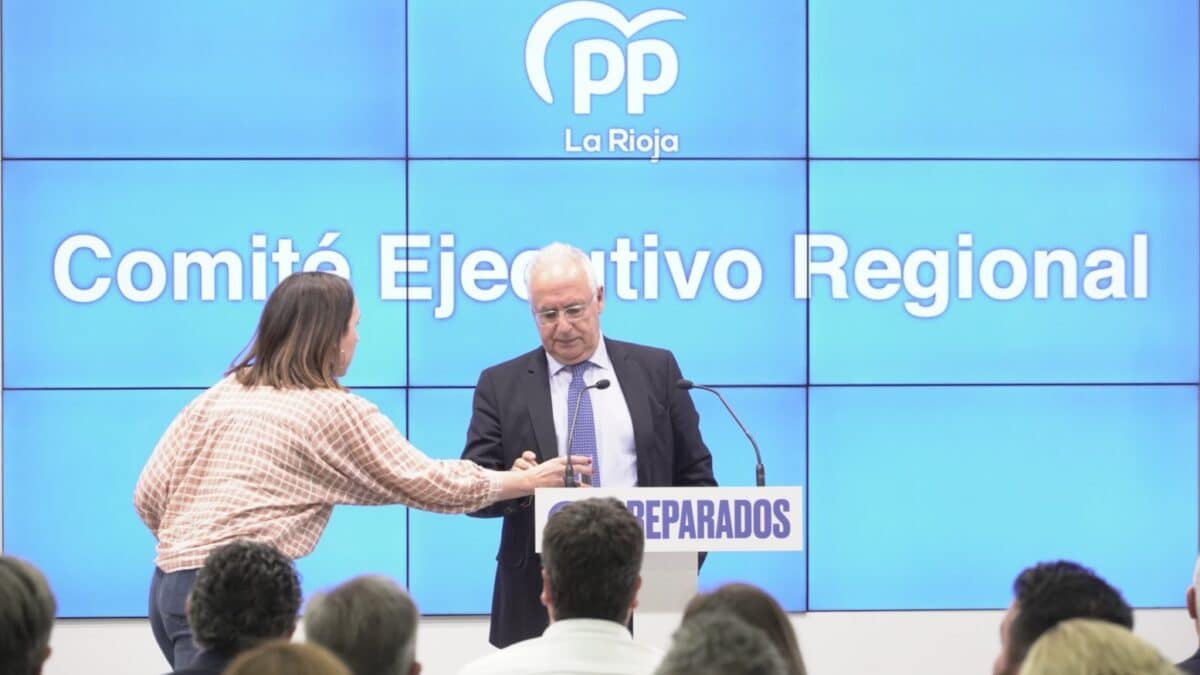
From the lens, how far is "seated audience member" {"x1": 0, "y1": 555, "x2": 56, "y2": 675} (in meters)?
2.15

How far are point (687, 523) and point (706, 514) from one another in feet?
0.17

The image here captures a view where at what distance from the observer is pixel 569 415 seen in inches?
149

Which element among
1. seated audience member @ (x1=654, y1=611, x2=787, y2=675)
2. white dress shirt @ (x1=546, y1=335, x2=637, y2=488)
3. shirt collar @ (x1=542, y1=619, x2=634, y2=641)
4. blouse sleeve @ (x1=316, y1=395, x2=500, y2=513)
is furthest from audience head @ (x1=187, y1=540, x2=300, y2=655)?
white dress shirt @ (x1=546, y1=335, x2=637, y2=488)

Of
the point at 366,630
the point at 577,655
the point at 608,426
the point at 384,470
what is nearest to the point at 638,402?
the point at 608,426

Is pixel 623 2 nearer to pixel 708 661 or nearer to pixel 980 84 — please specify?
pixel 980 84

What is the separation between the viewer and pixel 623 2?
17.5 ft

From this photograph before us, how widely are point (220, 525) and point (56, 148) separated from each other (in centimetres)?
266

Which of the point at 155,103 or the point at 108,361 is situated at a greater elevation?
the point at 155,103

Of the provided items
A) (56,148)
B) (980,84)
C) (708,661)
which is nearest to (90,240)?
(56,148)

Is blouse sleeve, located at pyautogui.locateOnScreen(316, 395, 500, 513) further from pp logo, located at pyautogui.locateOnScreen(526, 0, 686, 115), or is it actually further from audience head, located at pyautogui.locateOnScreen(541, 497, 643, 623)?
pp logo, located at pyautogui.locateOnScreen(526, 0, 686, 115)

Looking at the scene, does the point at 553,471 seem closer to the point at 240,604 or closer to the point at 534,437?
the point at 534,437

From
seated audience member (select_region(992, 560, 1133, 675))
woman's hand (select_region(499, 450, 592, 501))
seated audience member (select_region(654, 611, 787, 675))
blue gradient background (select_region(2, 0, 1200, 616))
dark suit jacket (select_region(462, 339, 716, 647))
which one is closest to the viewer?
seated audience member (select_region(654, 611, 787, 675))

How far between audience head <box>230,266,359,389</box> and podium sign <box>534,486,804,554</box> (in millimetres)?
579

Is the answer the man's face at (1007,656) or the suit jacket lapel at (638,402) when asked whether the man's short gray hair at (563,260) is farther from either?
the man's face at (1007,656)
